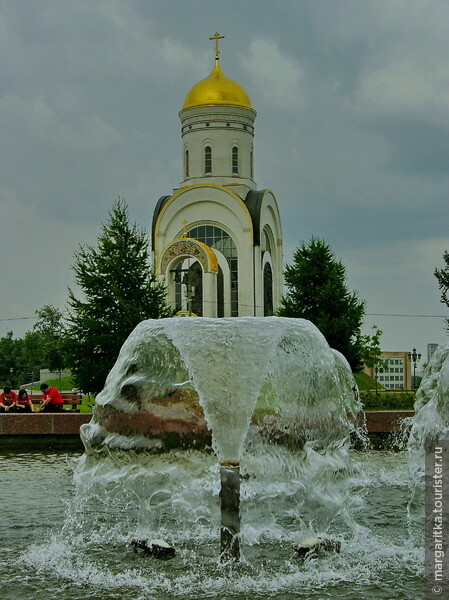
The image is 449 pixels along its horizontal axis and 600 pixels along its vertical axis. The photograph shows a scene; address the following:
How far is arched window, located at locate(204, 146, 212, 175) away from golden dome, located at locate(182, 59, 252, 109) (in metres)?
1.98

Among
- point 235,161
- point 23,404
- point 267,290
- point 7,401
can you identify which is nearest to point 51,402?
point 23,404

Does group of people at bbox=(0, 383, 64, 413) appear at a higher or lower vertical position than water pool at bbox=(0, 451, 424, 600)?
higher

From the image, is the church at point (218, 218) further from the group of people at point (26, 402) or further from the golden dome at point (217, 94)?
the group of people at point (26, 402)

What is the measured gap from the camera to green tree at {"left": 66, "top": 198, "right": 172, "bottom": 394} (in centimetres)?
1905

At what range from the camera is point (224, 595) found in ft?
18.4

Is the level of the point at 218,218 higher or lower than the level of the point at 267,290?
higher

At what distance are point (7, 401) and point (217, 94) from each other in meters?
26.0

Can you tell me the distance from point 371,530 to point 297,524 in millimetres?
662

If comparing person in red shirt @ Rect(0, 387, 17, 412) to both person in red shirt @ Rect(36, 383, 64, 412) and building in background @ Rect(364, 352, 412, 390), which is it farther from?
building in background @ Rect(364, 352, 412, 390)

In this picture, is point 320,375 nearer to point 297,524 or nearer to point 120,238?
point 297,524

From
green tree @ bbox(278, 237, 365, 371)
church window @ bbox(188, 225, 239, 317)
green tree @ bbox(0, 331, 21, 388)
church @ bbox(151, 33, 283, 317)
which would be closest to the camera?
green tree @ bbox(278, 237, 365, 371)

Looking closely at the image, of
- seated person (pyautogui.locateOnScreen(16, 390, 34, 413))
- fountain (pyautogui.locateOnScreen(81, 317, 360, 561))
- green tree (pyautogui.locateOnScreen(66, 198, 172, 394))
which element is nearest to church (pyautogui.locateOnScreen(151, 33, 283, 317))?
green tree (pyautogui.locateOnScreen(66, 198, 172, 394))

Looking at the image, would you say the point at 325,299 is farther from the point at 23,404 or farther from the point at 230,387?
the point at 230,387

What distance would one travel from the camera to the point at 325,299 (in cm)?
2520
